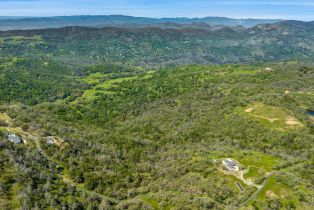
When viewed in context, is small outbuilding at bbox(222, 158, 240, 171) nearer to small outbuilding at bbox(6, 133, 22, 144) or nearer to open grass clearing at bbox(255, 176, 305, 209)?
open grass clearing at bbox(255, 176, 305, 209)

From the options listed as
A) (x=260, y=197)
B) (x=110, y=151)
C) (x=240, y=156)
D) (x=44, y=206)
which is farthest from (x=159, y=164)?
(x=44, y=206)

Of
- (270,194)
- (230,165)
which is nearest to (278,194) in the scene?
(270,194)

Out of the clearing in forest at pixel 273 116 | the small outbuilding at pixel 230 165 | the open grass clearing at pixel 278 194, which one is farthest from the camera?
the clearing in forest at pixel 273 116

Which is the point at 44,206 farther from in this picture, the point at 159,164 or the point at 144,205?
the point at 159,164

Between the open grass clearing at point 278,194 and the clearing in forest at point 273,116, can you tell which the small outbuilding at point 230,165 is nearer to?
the open grass clearing at point 278,194

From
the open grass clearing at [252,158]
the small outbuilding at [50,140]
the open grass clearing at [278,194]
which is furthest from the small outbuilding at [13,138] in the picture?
the open grass clearing at [278,194]

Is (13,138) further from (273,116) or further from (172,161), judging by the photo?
(273,116)

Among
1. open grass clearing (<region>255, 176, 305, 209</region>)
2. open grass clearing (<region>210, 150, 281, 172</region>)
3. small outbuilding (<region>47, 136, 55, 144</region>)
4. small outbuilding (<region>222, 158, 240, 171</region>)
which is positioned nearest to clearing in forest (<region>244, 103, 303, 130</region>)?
open grass clearing (<region>210, 150, 281, 172</region>)

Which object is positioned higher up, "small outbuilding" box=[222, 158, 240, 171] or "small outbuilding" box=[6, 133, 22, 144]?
"small outbuilding" box=[6, 133, 22, 144]
